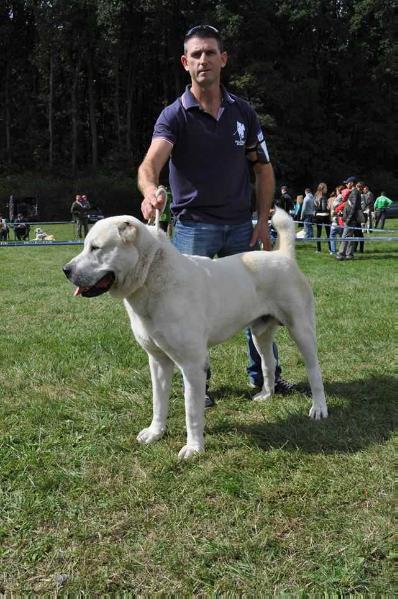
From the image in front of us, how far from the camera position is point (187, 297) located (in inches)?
131

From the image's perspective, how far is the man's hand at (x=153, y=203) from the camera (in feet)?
11.0

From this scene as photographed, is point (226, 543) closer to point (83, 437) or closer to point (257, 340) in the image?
point (83, 437)

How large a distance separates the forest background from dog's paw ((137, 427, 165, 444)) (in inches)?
1375

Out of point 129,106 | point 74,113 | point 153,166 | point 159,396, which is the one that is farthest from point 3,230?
point 129,106

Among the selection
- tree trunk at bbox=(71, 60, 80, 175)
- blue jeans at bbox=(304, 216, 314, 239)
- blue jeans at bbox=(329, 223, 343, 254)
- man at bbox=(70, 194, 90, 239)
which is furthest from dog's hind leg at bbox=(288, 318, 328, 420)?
tree trunk at bbox=(71, 60, 80, 175)

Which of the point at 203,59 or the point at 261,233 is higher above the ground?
the point at 203,59

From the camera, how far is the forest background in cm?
4116

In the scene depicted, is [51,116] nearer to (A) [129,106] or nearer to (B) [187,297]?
(A) [129,106]

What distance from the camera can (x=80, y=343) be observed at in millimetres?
5922

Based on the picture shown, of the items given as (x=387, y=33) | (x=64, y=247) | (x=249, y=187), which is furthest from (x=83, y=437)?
(x=387, y=33)

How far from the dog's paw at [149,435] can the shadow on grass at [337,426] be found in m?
0.41

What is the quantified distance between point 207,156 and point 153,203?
2.68ft

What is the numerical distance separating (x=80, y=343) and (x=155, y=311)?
2868 mm

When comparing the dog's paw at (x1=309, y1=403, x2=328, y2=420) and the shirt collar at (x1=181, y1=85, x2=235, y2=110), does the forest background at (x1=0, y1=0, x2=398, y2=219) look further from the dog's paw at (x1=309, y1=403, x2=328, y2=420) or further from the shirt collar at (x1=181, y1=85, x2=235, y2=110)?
the dog's paw at (x1=309, y1=403, x2=328, y2=420)
